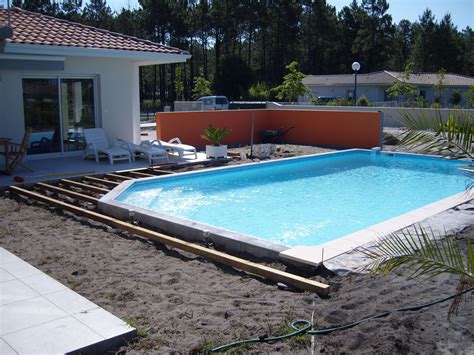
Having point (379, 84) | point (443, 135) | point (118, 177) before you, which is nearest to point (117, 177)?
point (118, 177)

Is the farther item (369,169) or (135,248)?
(369,169)

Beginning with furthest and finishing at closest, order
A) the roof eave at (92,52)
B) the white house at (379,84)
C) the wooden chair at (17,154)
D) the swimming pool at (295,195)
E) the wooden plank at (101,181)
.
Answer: the white house at (379,84)
the roof eave at (92,52)
the wooden chair at (17,154)
the wooden plank at (101,181)
the swimming pool at (295,195)

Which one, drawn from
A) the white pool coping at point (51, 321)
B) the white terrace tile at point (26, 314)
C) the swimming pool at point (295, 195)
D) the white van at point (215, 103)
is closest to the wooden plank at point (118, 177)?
the swimming pool at point (295, 195)

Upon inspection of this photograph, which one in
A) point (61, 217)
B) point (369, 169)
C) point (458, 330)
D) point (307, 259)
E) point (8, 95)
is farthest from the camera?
point (369, 169)

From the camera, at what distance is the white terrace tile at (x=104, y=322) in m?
4.43

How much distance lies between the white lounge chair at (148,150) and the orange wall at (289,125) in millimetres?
3374

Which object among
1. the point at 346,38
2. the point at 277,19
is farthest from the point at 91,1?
the point at 346,38

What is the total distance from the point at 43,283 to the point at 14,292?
38cm

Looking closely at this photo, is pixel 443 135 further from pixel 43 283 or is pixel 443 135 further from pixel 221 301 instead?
pixel 43 283

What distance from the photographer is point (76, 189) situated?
1194 cm

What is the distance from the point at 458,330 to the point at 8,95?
12865 mm

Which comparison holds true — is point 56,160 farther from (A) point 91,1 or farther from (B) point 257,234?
(A) point 91,1

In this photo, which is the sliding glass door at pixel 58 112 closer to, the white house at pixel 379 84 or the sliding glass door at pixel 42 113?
the sliding glass door at pixel 42 113

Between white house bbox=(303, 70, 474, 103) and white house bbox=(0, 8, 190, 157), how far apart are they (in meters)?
35.6
